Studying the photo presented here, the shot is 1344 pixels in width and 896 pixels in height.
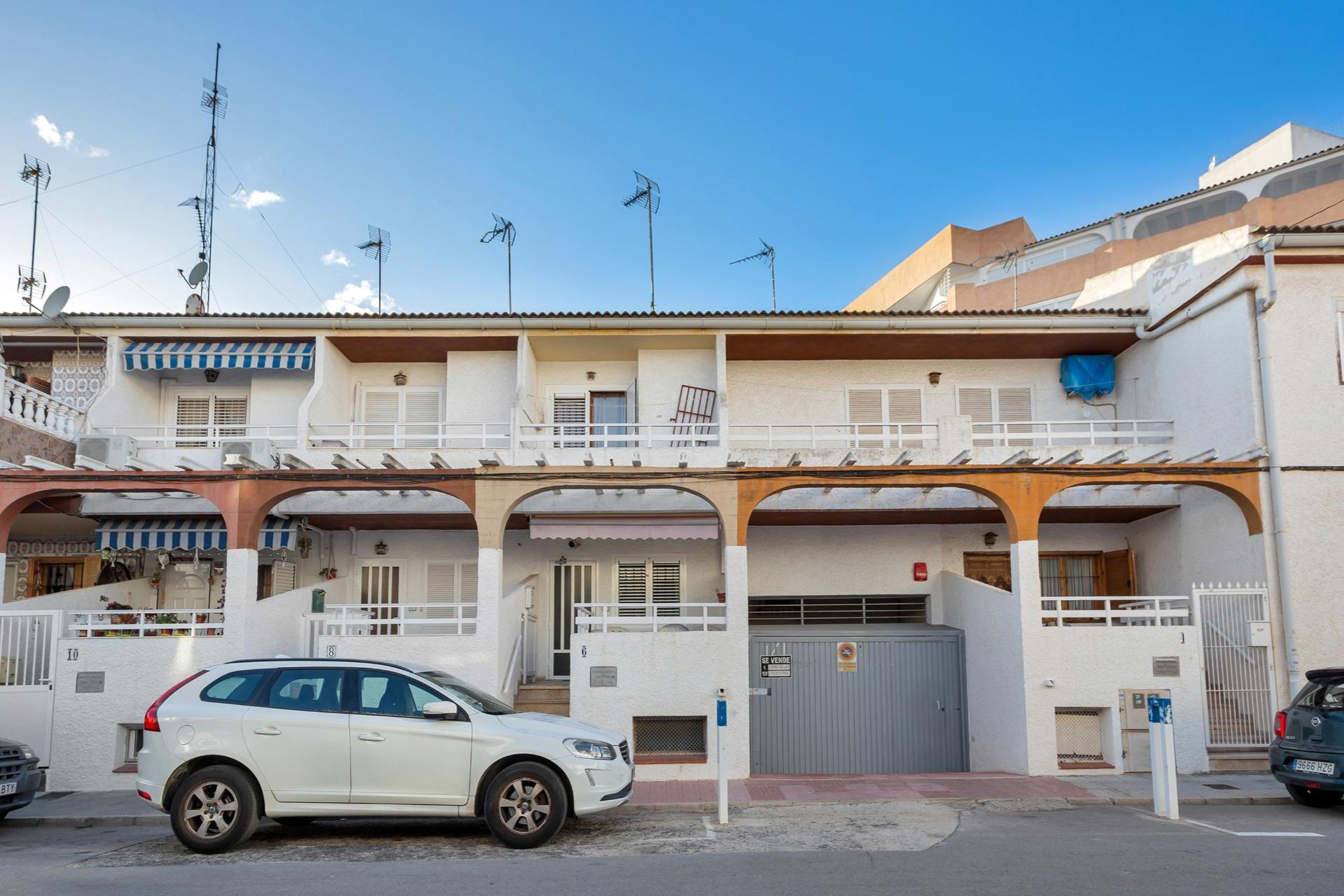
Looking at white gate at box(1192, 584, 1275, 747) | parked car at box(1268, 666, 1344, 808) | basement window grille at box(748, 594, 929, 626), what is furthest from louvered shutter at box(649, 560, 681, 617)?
parked car at box(1268, 666, 1344, 808)

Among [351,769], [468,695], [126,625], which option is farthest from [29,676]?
[468,695]

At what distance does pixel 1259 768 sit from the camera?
1341cm

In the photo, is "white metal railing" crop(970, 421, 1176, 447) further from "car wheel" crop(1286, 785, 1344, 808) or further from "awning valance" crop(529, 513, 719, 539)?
"car wheel" crop(1286, 785, 1344, 808)


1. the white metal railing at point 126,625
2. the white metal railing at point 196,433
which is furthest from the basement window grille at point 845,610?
the white metal railing at point 126,625

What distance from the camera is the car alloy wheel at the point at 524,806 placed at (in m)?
8.98

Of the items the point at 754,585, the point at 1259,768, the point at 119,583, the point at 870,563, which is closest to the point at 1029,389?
the point at 870,563

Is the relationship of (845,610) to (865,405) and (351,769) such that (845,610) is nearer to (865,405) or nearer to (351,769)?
(865,405)

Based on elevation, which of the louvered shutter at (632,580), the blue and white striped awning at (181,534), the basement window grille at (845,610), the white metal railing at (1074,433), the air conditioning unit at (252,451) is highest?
the white metal railing at (1074,433)

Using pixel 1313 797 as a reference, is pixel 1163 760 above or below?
above

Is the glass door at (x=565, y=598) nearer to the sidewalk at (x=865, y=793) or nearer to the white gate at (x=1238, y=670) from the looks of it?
the sidewalk at (x=865, y=793)

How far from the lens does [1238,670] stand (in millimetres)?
14188

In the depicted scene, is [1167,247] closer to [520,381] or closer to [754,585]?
[754,585]

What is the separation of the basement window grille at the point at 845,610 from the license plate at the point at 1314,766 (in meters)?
8.13

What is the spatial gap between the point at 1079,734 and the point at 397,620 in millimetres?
10304
